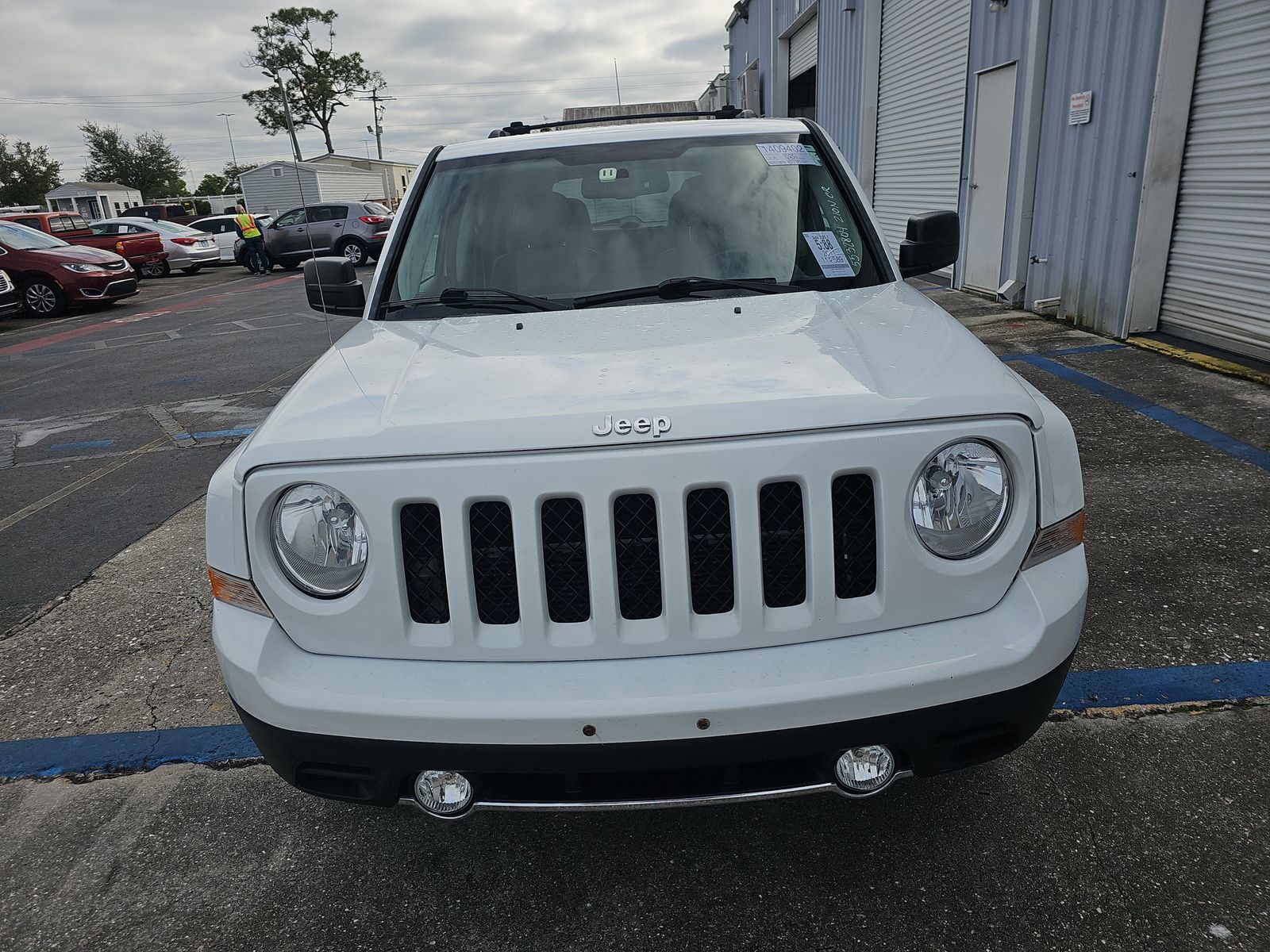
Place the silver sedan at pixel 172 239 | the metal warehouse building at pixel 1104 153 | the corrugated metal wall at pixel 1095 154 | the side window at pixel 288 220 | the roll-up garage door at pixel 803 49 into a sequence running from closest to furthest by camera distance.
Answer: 1. the metal warehouse building at pixel 1104 153
2. the corrugated metal wall at pixel 1095 154
3. the roll-up garage door at pixel 803 49
4. the silver sedan at pixel 172 239
5. the side window at pixel 288 220

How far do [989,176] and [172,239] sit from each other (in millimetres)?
20255

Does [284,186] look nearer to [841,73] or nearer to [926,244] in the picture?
[841,73]

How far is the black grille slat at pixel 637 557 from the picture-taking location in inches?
67.1

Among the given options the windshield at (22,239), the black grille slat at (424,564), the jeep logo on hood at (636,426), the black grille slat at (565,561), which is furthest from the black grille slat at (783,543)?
the windshield at (22,239)

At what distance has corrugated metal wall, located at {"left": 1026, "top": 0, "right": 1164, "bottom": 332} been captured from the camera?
6918mm

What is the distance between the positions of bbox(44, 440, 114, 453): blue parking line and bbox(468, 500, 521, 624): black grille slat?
19.5 feet

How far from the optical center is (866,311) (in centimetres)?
240

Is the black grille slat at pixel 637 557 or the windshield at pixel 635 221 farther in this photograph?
the windshield at pixel 635 221

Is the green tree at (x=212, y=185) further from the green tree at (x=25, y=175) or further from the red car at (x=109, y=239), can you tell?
the red car at (x=109, y=239)

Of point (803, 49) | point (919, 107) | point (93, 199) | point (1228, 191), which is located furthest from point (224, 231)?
point (93, 199)

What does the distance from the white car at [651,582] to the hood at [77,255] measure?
1637 centimetres

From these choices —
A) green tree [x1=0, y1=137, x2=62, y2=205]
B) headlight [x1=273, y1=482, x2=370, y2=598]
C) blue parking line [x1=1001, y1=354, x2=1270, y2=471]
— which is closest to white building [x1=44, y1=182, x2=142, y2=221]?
green tree [x1=0, y1=137, x2=62, y2=205]

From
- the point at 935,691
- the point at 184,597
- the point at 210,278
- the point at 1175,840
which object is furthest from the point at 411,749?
the point at 210,278

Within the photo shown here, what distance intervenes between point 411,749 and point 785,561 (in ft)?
2.62
